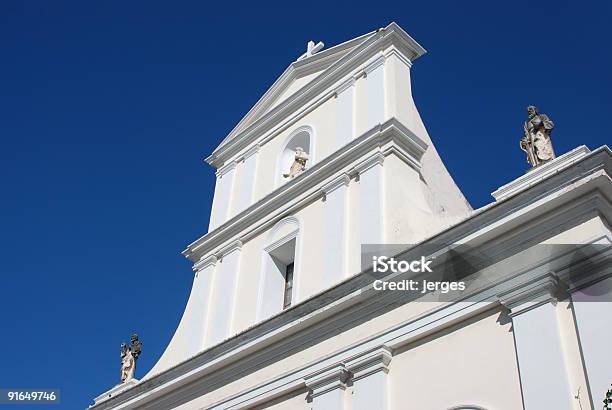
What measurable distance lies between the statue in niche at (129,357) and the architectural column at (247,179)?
3578 millimetres

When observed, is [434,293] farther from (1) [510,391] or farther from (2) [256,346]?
(2) [256,346]

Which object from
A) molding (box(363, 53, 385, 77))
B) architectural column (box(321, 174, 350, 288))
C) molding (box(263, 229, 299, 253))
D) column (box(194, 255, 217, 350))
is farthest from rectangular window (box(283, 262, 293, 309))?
molding (box(363, 53, 385, 77))

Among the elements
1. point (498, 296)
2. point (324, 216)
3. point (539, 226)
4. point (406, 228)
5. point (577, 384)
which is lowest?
point (577, 384)

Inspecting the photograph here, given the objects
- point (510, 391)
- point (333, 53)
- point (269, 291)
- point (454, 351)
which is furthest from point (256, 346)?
point (333, 53)

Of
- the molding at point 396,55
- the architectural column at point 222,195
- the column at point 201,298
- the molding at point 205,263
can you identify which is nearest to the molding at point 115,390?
the column at point 201,298

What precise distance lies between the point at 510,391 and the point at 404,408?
1623 mm

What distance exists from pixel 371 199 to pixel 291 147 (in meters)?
4.07

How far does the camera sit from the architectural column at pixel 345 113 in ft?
49.1

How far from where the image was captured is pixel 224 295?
596 inches

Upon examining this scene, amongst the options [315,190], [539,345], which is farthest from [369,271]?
[315,190]

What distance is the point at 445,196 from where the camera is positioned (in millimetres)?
14336

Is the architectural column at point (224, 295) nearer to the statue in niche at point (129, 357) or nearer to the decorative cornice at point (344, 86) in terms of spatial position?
the statue in niche at point (129, 357)

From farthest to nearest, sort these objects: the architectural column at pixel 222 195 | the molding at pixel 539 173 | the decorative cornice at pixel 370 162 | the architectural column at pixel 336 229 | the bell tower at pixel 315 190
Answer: the architectural column at pixel 222 195 → the decorative cornice at pixel 370 162 → the bell tower at pixel 315 190 → the architectural column at pixel 336 229 → the molding at pixel 539 173

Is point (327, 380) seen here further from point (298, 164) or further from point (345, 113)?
point (345, 113)
